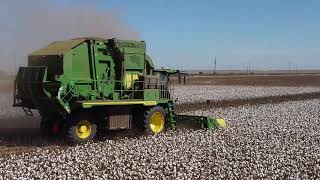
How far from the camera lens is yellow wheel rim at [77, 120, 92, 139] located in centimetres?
1489

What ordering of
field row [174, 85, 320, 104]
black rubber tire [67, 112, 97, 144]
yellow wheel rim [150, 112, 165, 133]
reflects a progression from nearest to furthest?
black rubber tire [67, 112, 97, 144]
yellow wheel rim [150, 112, 165, 133]
field row [174, 85, 320, 104]

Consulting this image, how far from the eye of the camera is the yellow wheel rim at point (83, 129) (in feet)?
48.9

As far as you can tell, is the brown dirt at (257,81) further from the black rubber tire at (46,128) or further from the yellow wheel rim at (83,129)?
the yellow wheel rim at (83,129)

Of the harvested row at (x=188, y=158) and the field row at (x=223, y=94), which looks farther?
the field row at (x=223, y=94)

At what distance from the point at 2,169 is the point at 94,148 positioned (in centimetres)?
320

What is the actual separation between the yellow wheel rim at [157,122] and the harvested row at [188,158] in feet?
2.08

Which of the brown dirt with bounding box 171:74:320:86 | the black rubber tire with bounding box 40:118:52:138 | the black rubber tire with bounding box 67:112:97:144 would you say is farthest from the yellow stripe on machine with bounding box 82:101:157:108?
the brown dirt with bounding box 171:74:320:86

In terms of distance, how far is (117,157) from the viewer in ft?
40.9

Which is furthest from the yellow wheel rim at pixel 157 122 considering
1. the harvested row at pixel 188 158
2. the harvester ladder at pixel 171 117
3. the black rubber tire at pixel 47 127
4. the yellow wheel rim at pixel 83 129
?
the black rubber tire at pixel 47 127

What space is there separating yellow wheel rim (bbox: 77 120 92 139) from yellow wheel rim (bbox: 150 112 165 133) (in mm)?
2831

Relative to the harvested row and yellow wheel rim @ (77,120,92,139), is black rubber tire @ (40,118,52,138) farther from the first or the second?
the harvested row

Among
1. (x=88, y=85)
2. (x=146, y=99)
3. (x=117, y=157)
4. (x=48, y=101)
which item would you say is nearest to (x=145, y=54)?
(x=146, y=99)

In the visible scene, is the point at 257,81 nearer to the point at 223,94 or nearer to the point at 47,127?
the point at 223,94

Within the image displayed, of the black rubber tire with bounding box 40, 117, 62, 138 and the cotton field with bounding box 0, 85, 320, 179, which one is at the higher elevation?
the black rubber tire with bounding box 40, 117, 62, 138
